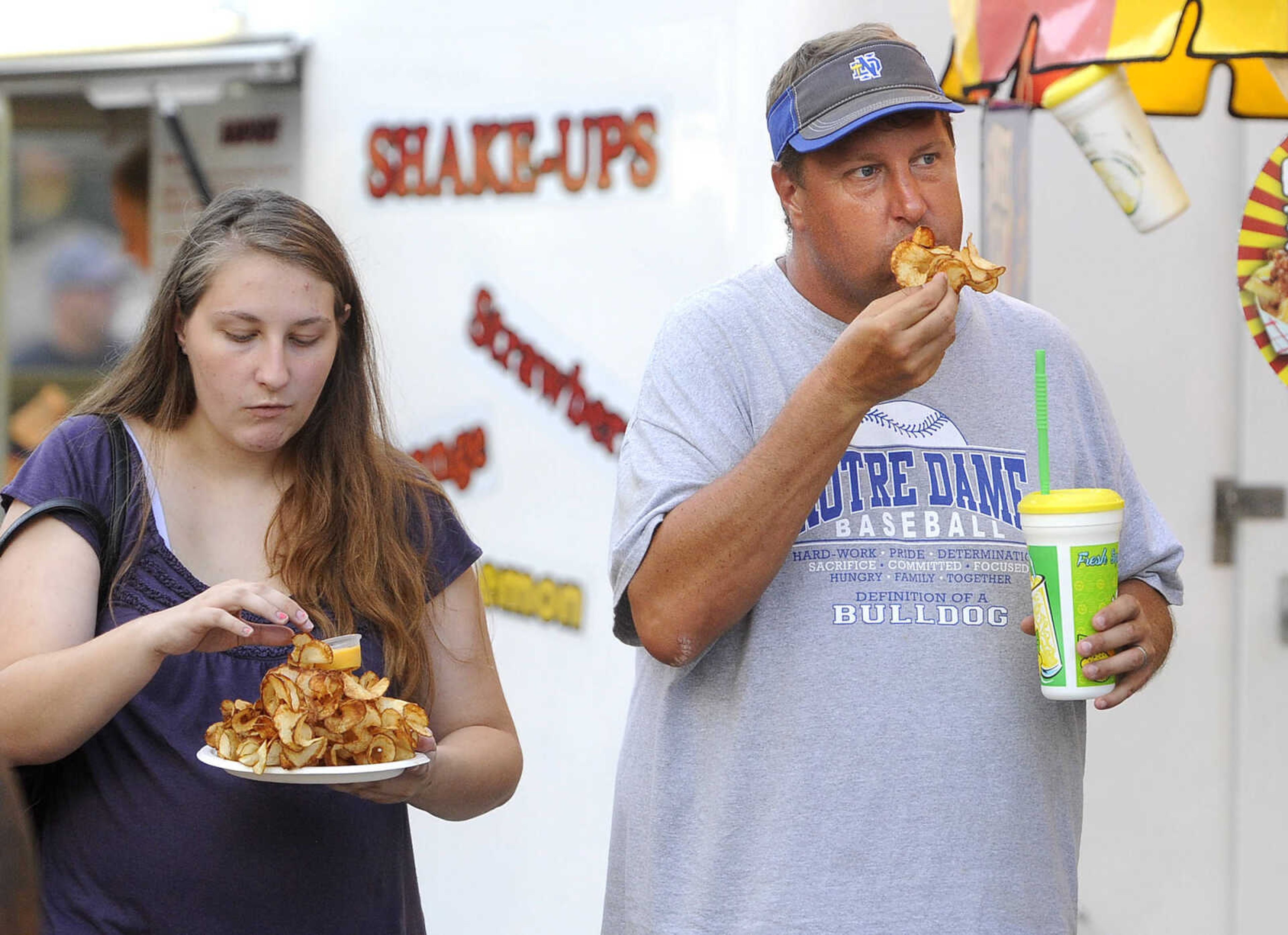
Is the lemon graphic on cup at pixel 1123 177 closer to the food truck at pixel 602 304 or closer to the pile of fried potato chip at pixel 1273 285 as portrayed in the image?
the pile of fried potato chip at pixel 1273 285

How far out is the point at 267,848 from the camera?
2188 millimetres

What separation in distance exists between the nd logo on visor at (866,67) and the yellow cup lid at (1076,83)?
2.96ft

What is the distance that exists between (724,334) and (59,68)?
3678 mm

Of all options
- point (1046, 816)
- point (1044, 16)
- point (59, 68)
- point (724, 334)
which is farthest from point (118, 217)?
point (1046, 816)

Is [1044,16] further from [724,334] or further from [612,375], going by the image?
[612,375]

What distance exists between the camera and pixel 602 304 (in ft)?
14.0

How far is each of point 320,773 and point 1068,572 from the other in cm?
93

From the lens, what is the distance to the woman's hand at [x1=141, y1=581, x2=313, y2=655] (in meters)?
1.99

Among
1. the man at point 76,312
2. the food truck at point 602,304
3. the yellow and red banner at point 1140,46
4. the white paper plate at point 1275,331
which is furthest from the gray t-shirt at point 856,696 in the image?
the man at point 76,312

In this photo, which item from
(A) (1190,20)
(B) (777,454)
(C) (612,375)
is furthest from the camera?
(C) (612,375)

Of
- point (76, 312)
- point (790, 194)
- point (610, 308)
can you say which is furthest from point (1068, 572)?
point (76, 312)

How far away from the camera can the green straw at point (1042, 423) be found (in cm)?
197

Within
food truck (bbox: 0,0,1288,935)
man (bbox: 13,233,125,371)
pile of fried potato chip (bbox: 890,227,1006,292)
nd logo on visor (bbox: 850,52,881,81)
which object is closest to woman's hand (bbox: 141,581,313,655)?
pile of fried potato chip (bbox: 890,227,1006,292)

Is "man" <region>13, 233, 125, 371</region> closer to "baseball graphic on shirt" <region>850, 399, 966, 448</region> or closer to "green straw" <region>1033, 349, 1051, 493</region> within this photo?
"baseball graphic on shirt" <region>850, 399, 966, 448</region>
